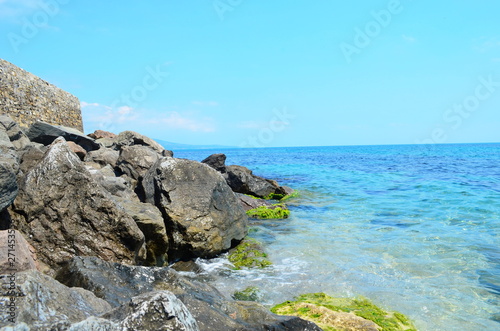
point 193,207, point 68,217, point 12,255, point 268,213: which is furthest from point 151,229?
point 268,213

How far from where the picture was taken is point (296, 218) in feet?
45.6

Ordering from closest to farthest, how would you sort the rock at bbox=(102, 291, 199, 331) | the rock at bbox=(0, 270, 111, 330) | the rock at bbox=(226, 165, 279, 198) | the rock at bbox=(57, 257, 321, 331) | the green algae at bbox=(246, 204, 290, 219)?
the rock at bbox=(102, 291, 199, 331) < the rock at bbox=(0, 270, 111, 330) < the rock at bbox=(57, 257, 321, 331) < the green algae at bbox=(246, 204, 290, 219) < the rock at bbox=(226, 165, 279, 198)

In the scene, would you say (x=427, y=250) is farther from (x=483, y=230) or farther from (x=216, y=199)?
(x=216, y=199)

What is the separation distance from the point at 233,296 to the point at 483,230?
30.5 feet

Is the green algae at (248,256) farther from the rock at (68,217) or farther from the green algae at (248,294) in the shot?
the rock at (68,217)

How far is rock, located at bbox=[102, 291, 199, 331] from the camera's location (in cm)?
239

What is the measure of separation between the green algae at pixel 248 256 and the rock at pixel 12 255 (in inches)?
187

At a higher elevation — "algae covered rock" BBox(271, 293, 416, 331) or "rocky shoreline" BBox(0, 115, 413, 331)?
"rocky shoreline" BBox(0, 115, 413, 331)

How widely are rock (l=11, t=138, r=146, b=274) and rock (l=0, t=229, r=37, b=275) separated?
59.5 inches

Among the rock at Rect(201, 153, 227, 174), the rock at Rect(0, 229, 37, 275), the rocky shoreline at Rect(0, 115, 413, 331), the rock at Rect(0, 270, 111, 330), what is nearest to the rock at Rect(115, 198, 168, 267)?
the rocky shoreline at Rect(0, 115, 413, 331)

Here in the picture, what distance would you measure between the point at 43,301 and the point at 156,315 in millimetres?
1231

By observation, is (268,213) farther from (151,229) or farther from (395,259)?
(151,229)

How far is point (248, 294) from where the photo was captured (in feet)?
22.3

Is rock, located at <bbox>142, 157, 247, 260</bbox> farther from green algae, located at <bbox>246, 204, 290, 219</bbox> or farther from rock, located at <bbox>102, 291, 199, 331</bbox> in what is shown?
rock, located at <bbox>102, 291, 199, 331</bbox>
